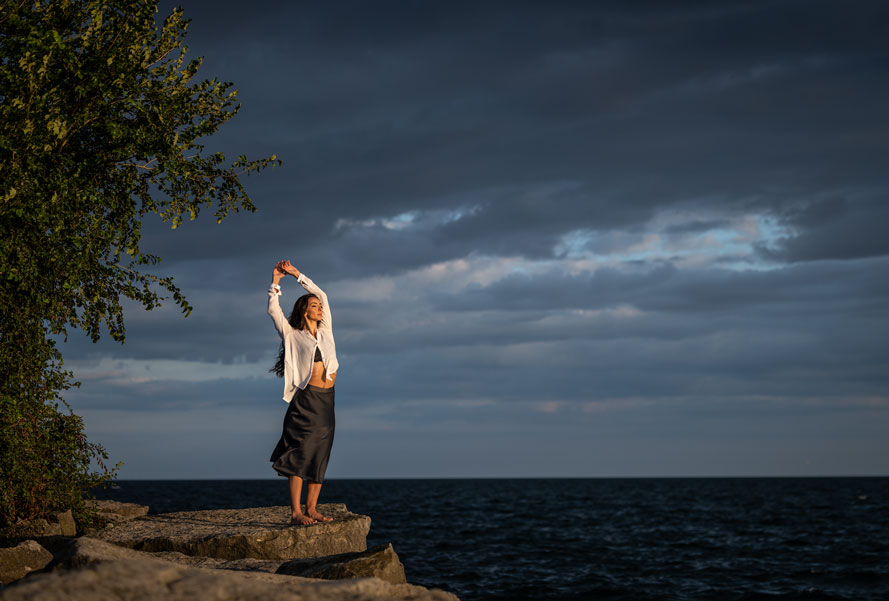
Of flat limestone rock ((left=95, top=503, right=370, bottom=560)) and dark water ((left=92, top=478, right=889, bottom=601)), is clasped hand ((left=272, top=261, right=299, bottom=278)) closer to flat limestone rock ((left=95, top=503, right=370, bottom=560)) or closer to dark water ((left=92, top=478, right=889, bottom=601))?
flat limestone rock ((left=95, top=503, right=370, bottom=560))

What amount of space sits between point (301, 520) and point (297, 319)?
8.35 feet

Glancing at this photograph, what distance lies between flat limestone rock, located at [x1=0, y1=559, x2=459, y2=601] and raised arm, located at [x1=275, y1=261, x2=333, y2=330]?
549 cm

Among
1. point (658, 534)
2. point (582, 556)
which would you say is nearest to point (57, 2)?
point (582, 556)

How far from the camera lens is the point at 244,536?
29.8 ft

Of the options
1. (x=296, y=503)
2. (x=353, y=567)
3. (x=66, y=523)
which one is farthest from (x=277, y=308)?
(x=66, y=523)

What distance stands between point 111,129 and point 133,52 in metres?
1.24

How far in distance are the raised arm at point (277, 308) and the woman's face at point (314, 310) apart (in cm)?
32

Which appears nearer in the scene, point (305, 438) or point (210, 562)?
point (210, 562)

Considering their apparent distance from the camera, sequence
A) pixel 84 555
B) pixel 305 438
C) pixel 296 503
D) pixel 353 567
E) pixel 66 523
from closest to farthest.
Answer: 1. pixel 84 555
2. pixel 353 567
3. pixel 296 503
4. pixel 305 438
5. pixel 66 523

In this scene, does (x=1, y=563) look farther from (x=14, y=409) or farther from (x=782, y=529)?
(x=782, y=529)

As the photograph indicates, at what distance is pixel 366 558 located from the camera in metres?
7.51

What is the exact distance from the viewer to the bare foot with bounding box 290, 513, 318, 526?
978cm

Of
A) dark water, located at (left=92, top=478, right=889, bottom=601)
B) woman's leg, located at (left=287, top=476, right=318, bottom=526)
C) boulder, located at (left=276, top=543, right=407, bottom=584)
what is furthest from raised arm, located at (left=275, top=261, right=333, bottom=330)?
dark water, located at (left=92, top=478, right=889, bottom=601)

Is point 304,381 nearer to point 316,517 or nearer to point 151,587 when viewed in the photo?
point 316,517
